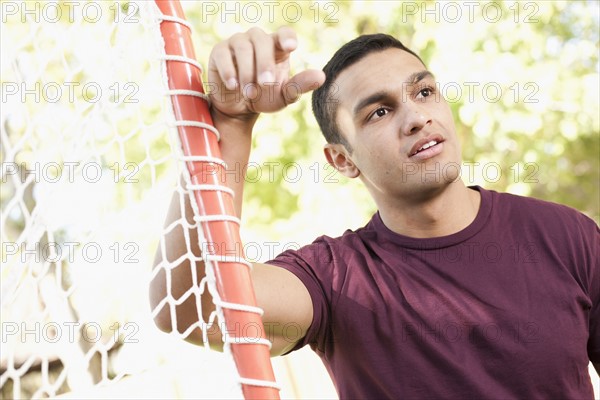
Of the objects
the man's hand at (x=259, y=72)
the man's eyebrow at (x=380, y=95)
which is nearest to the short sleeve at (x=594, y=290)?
the man's eyebrow at (x=380, y=95)

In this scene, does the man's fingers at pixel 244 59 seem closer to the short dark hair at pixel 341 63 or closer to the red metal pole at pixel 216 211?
the red metal pole at pixel 216 211

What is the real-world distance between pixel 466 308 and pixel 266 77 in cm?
73

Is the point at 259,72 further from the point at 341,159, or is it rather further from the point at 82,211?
the point at 82,211

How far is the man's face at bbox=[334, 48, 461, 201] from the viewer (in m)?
1.56

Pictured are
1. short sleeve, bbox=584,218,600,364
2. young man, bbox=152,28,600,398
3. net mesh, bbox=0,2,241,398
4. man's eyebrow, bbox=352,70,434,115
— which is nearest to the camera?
net mesh, bbox=0,2,241,398

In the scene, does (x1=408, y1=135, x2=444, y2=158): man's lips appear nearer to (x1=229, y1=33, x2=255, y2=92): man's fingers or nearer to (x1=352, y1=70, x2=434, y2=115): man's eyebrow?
(x1=352, y1=70, x2=434, y2=115): man's eyebrow

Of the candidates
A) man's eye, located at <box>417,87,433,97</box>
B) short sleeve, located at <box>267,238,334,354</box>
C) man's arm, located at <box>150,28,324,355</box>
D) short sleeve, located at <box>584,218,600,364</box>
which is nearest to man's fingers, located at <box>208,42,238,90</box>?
man's arm, located at <box>150,28,324,355</box>

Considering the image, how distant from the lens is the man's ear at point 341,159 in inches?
71.5

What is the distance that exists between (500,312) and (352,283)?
0.30 meters

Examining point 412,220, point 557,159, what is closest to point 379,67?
point 412,220

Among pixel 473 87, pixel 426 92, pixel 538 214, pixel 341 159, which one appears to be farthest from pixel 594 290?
pixel 473 87

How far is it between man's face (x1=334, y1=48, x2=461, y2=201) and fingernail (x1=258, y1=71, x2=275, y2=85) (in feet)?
2.18

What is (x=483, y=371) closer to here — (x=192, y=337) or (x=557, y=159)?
(x=192, y=337)

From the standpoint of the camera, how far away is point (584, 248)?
60.3 inches
